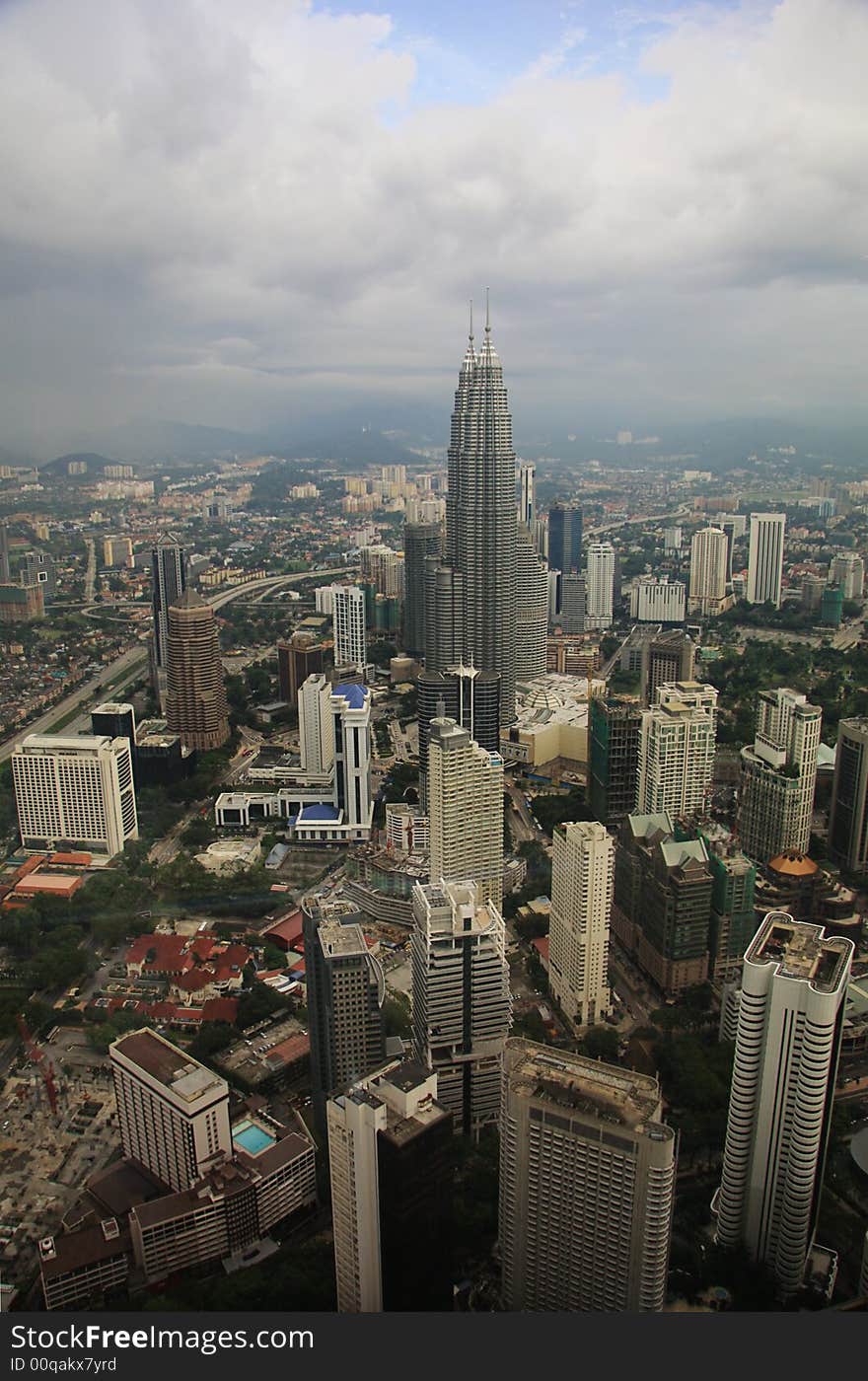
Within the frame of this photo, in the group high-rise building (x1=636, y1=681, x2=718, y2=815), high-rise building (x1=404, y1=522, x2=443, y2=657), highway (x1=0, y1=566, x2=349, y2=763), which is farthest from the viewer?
high-rise building (x1=404, y1=522, x2=443, y2=657)

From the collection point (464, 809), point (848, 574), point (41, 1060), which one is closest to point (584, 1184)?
point (41, 1060)

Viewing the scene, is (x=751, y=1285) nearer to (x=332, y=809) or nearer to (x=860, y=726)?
(x=860, y=726)

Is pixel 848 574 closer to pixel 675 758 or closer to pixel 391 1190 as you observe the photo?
pixel 675 758

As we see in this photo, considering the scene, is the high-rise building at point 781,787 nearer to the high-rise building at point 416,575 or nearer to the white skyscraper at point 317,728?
the white skyscraper at point 317,728

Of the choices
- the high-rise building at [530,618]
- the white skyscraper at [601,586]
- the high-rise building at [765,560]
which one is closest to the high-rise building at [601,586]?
the white skyscraper at [601,586]

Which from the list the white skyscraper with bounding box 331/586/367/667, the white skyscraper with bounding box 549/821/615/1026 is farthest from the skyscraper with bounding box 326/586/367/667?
the white skyscraper with bounding box 549/821/615/1026

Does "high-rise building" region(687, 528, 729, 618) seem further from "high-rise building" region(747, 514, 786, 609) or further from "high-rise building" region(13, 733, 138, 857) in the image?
"high-rise building" region(13, 733, 138, 857)
